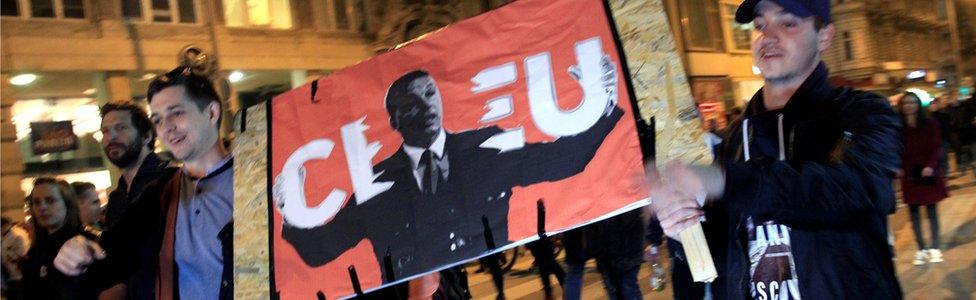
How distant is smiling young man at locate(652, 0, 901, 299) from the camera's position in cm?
199

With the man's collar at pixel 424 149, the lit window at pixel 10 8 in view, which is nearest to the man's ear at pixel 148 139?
the man's collar at pixel 424 149

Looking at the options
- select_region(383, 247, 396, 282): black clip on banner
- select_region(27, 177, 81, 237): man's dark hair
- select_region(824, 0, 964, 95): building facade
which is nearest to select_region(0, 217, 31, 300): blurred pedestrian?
select_region(27, 177, 81, 237): man's dark hair

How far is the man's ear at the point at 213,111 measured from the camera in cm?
323

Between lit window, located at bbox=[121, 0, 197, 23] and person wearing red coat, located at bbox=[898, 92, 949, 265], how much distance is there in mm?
12834

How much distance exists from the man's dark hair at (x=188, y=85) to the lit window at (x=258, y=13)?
14.3 m

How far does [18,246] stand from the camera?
7551 millimetres

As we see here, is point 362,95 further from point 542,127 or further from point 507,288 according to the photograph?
point 507,288

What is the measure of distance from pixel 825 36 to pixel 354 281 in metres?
1.67

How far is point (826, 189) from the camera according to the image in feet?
6.49

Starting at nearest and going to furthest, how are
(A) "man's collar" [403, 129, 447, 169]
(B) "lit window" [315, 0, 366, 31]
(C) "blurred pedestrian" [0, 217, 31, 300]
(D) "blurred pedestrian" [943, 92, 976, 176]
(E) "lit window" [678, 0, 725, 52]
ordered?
1. (A) "man's collar" [403, 129, 447, 169]
2. (C) "blurred pedestrian" [0, 217, 31, 300]
3. (D) "blurred pedestrian" [943, 92, 976, 176]
4. (B) "lit window" [315, 0, 366, 31]
5. (E) "lit window" [678, 0, 725, 52]

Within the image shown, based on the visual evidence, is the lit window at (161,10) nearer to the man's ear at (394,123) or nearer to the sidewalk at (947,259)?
the sidewalk at (947,259)

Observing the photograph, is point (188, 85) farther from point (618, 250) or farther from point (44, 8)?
point (44, 8)

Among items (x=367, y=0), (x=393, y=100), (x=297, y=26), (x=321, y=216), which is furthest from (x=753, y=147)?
(x=367, y=0)

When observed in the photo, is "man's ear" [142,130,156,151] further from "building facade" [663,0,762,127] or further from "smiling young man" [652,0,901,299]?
"building facade" [663,0,762,127]
